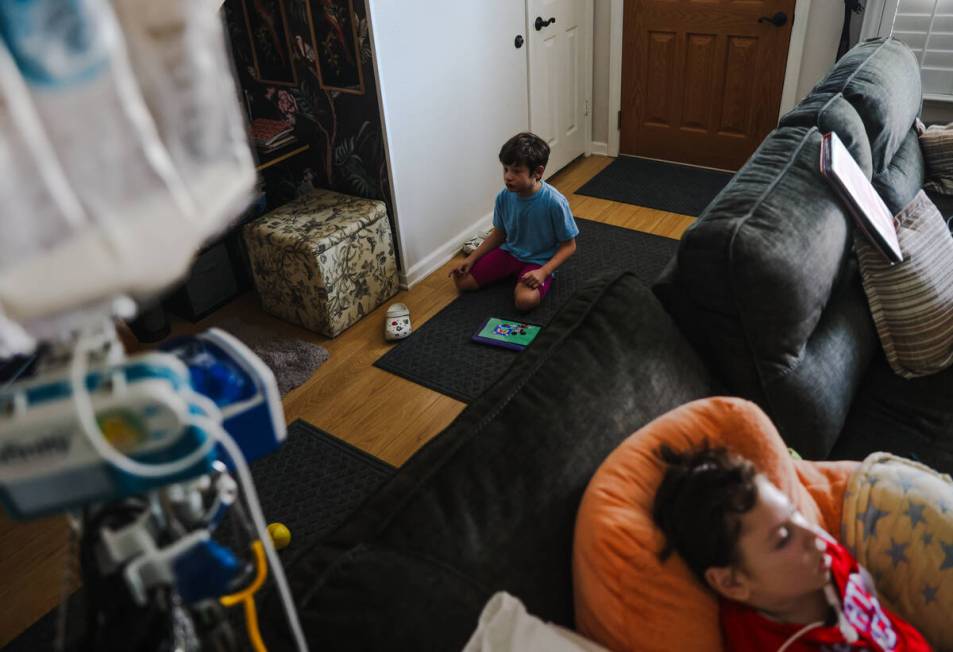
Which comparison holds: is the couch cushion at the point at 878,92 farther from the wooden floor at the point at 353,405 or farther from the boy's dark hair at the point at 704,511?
the boy's dark hair at the point at 704,511

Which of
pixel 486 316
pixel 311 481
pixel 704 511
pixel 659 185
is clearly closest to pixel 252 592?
pixel 704 511

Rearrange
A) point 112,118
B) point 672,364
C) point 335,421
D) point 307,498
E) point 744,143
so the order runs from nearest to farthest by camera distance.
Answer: point 112,118 < point 672,364 < point 307,498 < point 335,421 < point 744,143

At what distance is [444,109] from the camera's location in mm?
2959

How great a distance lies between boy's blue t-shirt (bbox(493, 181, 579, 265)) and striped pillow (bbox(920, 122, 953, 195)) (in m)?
1.32

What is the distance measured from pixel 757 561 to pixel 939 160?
2.28 meters

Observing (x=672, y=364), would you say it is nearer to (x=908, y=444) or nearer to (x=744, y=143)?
(x=908, y=444)

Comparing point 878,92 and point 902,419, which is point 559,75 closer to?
point 878,92

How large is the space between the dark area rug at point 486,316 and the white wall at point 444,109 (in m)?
0.32

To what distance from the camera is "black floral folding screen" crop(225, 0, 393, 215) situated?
2.60 m

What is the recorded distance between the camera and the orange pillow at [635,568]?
938 mm

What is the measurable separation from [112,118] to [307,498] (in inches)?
68.8

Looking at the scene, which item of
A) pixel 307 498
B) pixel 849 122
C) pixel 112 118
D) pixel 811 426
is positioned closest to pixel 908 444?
pixel 811 426

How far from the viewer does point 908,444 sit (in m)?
1.56

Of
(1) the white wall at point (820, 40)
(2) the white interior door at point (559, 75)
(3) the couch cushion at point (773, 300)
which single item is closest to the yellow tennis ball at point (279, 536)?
(3) the couch cushion at point (773, 300)
